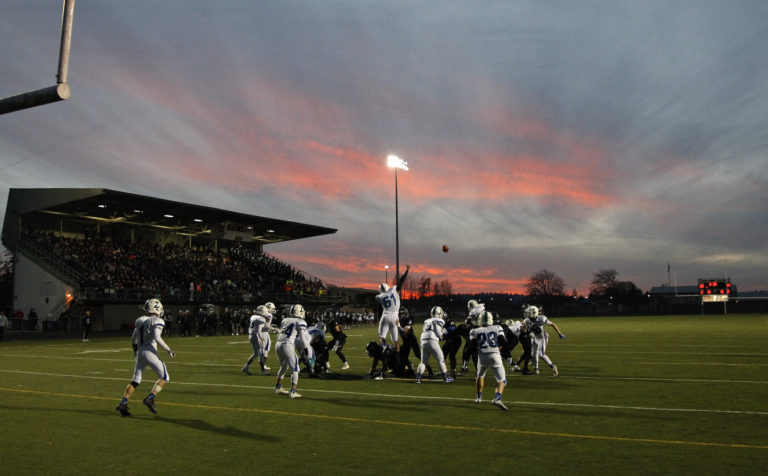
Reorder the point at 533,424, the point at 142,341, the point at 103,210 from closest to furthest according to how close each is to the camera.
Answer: the point at 533,424 → the point at 142,341 → the point at 103,210

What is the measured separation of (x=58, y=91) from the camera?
5.85 metres

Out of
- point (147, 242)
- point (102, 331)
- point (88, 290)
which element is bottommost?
point (102, 331)

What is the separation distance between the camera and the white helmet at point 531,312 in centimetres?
1439

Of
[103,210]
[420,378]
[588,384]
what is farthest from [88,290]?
[588,384]

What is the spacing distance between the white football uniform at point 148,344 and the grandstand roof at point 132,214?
3691cm

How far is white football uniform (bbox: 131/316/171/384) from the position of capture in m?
9.40

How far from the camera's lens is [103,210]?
49.6 metres

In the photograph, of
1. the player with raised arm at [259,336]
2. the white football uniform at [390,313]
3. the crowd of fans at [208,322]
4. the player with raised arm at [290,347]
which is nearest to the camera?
the player with raised arm at [290,347]

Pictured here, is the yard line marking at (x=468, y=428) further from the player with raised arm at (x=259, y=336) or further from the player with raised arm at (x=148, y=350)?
the player with raised arm at (x=259, y=336)

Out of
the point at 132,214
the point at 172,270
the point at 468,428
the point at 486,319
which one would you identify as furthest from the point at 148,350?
the point at 132,214

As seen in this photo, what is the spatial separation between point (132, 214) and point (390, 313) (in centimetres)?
4322

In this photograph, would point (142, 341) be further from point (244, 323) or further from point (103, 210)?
point (103, 210)

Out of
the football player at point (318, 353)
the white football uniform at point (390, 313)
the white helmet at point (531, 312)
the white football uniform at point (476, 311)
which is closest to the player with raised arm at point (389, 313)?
the white football uniform at point (390, 313)

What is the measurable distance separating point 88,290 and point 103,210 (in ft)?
33.8
